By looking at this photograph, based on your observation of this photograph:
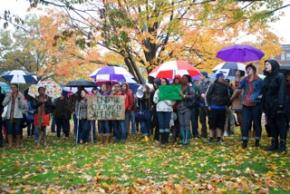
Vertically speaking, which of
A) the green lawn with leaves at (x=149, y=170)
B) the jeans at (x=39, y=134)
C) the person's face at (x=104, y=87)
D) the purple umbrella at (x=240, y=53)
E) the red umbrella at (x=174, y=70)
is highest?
the purple umbrella at (x=240, y=53)

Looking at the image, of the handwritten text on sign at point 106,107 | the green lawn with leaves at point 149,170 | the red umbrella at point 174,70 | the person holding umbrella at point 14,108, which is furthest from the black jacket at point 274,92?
the person holding umbrella at point 14,108

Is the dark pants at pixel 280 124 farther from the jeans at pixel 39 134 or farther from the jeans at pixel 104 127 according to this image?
the jeans at pixel 39 134

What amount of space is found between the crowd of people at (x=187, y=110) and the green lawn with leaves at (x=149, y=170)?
2.36 ft

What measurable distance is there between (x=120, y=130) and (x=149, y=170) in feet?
19.9

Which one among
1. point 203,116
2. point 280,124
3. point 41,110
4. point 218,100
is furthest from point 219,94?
point 41,110

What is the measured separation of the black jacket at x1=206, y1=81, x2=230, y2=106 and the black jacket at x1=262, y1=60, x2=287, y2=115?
79.0 inches

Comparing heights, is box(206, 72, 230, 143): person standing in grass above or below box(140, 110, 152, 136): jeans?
above

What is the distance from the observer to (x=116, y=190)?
676cm

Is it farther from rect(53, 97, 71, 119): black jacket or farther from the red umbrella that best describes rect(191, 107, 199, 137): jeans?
rect(53, 97, 71, 119): black jacket

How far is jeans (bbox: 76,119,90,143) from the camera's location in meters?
14.4

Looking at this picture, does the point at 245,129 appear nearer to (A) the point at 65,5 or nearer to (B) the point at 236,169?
(B) the point at 236,169

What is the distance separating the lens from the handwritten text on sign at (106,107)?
13.9m

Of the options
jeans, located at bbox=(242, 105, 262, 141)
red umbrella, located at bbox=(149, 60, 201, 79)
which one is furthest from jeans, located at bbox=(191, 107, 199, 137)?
jeans, located at bbox=(242, 105, 262, 141)

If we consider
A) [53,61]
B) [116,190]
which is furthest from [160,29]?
[116,190]
